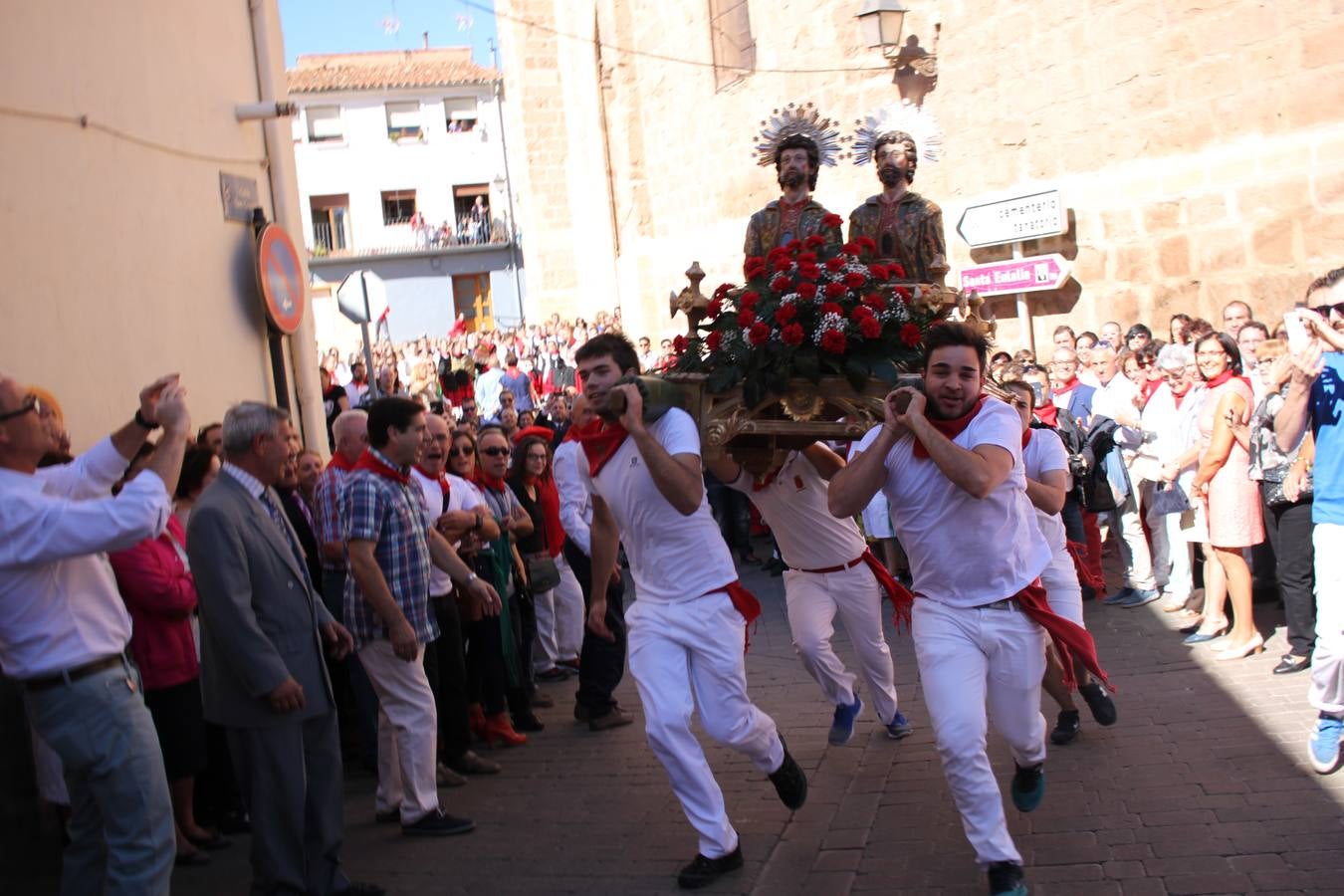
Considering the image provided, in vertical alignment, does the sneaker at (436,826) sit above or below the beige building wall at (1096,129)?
below

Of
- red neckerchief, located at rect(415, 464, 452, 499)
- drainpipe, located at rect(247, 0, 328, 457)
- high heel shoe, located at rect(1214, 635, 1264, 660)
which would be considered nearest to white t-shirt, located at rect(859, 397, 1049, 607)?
red neckerchief, located at rect(415, 464, 452, 499)

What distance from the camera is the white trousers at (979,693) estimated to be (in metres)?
4.83

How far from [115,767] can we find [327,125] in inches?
2046

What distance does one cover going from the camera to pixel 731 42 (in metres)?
21.7

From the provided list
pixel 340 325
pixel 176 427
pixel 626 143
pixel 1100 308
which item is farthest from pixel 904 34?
pixel 340 325

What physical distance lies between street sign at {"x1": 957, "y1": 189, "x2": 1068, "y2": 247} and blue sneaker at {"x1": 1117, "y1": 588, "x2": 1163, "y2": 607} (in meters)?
6.21

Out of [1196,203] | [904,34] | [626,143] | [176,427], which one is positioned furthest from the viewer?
[626,143]

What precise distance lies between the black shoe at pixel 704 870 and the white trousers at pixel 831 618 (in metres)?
1.65

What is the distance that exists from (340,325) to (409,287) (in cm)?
322

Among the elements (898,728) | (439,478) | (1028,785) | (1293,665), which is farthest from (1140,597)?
(439,478)

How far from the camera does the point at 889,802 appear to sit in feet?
20.5

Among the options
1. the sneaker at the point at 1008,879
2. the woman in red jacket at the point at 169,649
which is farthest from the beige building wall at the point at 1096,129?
the woman in red jacket at the point at 169,649

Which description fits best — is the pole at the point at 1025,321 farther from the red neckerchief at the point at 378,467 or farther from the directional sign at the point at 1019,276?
the red neckerchief at the point at 378,467

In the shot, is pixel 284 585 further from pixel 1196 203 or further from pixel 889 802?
pixel 1196 203
